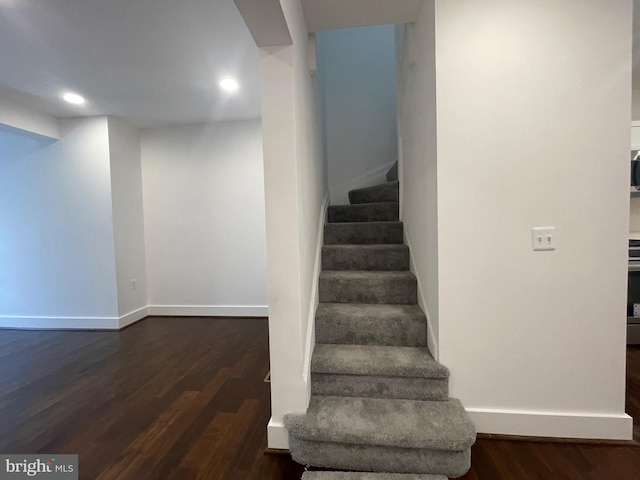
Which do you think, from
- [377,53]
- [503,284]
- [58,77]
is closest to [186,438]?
[503,284]

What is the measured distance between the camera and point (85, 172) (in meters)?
3.10

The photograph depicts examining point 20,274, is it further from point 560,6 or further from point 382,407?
point 560,6

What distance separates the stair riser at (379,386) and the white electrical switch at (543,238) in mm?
875

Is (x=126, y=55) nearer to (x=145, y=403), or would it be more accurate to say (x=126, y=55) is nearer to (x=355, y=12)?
(x=355, y=12)

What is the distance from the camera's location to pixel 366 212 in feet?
8.94

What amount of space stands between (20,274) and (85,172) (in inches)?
60.8

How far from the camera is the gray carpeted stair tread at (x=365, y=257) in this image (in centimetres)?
216

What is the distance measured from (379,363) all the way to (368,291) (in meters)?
0.55

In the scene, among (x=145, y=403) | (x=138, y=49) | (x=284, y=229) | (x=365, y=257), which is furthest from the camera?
(x=365, y=257)

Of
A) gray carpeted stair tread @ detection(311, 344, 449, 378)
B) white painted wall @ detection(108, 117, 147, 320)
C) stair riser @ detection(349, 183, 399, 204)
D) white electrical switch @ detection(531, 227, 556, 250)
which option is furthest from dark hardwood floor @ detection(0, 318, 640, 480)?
stair riser @ detection(349, 183, 399, 204)

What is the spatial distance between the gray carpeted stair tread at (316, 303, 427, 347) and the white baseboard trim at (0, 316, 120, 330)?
286 centimetres

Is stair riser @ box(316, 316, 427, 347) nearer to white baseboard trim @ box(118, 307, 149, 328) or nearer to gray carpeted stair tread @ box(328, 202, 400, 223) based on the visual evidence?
gray carpeted stair tread @ box(328, 202, 400, 223)

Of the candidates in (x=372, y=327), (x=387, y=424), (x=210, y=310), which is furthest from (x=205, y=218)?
(x=387, y=424)

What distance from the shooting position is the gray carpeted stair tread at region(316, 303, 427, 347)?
1687 millimetres
